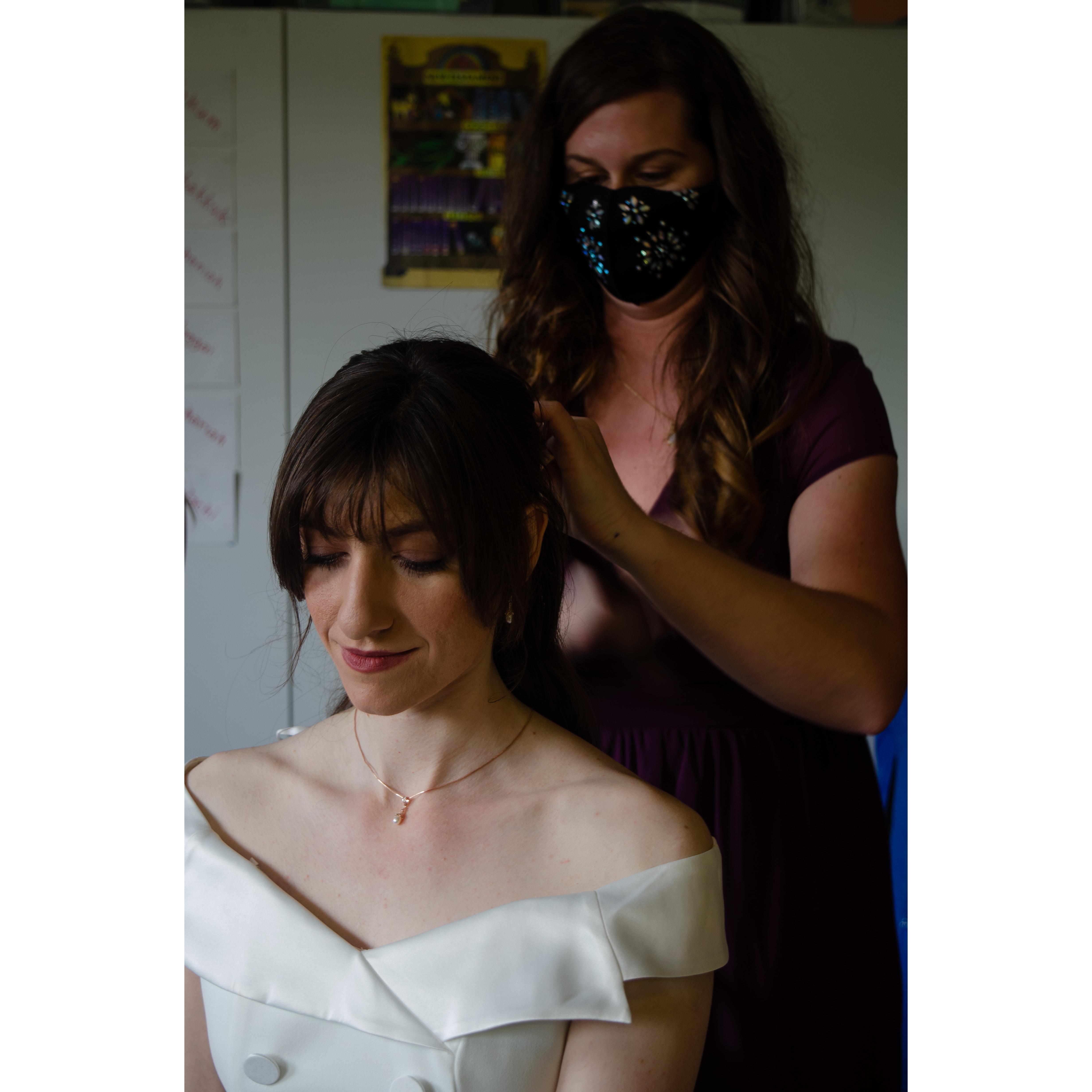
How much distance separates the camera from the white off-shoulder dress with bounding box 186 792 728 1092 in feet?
2.43

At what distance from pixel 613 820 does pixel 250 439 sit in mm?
734

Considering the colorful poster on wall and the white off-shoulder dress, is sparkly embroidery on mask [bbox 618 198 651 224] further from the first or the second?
the white off-shoulder dress

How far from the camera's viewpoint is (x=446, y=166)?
1.29m

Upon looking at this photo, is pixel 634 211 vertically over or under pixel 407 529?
over

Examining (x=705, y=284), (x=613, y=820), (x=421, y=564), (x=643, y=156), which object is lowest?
(x=613, y=820)

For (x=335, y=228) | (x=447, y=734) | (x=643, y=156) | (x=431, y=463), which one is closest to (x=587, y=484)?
(x=431, y=463)

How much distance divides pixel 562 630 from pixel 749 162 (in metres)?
0.52

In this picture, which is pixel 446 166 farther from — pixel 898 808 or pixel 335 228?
pixel 898 808

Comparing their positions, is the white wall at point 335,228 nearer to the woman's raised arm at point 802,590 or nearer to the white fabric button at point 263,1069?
the woman's raised arm at point 802,590

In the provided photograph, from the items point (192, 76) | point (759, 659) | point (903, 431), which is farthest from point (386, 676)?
point (192, 76)

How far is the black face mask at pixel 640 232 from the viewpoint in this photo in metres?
0.93

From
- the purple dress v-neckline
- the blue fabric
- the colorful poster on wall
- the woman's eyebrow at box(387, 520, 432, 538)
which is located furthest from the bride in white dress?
the colorful poster on wall

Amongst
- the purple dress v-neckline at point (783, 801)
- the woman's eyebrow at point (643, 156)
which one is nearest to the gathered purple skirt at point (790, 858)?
the purple dress v-neckline at point (783, 801)
